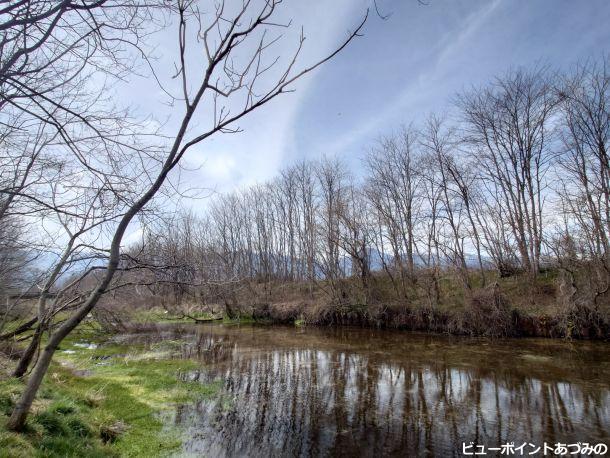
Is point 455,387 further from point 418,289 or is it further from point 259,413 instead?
point 418,289

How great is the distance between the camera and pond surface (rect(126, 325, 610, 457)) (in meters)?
6.34

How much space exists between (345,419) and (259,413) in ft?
6.44

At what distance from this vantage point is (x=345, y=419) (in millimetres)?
7398

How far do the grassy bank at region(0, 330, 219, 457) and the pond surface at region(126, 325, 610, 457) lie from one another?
642mm

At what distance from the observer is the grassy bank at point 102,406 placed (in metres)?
4.68

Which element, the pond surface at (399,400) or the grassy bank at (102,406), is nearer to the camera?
the grassy bank at (102,406)

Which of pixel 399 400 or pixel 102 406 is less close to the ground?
pixel 102 406

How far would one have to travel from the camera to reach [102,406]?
7.83 m

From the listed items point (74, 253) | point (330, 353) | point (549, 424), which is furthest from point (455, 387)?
point (74, 253)

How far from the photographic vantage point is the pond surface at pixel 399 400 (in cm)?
634

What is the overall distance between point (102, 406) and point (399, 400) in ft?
22.4

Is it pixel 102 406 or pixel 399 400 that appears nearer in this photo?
pixel 102 406

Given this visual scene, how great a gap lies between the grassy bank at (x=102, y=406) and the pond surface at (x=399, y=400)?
64 cm

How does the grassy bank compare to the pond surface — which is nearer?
the grassy bank
